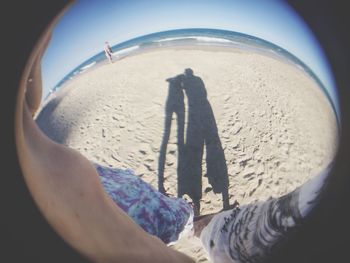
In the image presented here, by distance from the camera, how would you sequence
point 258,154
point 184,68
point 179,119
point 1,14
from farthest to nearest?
point 184,68 → point 179,119 → point 258,154 → point 1,14

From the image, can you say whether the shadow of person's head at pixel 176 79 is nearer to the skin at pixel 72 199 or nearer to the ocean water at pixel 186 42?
the ocean water at pixel 186 42

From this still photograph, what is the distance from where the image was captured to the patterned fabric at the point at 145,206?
0.94m

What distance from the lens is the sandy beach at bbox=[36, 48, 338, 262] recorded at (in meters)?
A: 2.14

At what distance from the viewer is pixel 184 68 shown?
5371 millimetres

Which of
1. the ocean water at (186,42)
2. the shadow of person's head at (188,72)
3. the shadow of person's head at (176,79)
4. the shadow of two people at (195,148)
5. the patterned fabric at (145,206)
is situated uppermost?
the ocean water at (186,42)

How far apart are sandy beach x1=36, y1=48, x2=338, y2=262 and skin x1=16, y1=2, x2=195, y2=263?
646mm

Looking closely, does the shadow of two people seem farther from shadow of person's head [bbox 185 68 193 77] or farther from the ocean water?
the ocean water

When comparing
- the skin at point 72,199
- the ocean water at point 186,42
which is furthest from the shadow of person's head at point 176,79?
the skin at point 72,199

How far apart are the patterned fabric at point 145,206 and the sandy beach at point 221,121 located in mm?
414

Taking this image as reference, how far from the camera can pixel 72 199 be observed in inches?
21.4

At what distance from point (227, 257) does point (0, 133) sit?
0.68 m

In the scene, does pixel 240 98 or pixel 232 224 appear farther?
pixel 240 98

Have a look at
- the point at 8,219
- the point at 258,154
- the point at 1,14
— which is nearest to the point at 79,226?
the point at 8,219

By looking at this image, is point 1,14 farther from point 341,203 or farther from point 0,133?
point 341,203
